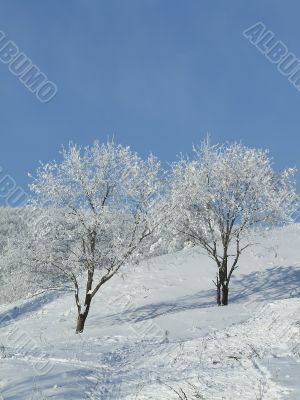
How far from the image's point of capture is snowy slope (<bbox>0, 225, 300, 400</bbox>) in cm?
980

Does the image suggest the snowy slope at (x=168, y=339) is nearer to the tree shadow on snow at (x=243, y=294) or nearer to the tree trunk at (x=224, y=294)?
the tree shadow on snow at (x=243, y=294)

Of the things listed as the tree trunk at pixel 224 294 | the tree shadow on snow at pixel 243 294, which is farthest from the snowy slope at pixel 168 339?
the tree trunk at pixel 224 294

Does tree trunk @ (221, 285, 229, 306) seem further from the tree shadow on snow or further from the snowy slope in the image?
the tree shadow on snow

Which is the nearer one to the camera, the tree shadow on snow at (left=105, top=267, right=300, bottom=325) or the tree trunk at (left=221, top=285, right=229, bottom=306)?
the tree trunk at (left=221, top=285, right=229, bottom=306)

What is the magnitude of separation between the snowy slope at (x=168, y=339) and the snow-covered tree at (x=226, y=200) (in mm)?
4291

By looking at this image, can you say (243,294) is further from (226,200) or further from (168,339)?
(168,339)

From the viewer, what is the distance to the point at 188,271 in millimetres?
37875

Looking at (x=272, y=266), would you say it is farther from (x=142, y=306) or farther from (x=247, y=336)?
(x=247, y=336)

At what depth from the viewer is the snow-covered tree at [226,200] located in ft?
95.6

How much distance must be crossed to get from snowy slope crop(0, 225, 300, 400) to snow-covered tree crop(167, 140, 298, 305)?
4291 millimetres

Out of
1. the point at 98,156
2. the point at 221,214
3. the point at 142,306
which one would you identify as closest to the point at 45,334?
the point at 142,306

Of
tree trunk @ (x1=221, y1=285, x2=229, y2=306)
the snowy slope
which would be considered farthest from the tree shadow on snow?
tree trunk @ (x1=221, y1=285, x2=229, y2=306)

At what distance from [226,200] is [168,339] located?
11.7 metres

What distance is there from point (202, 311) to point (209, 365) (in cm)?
1426
